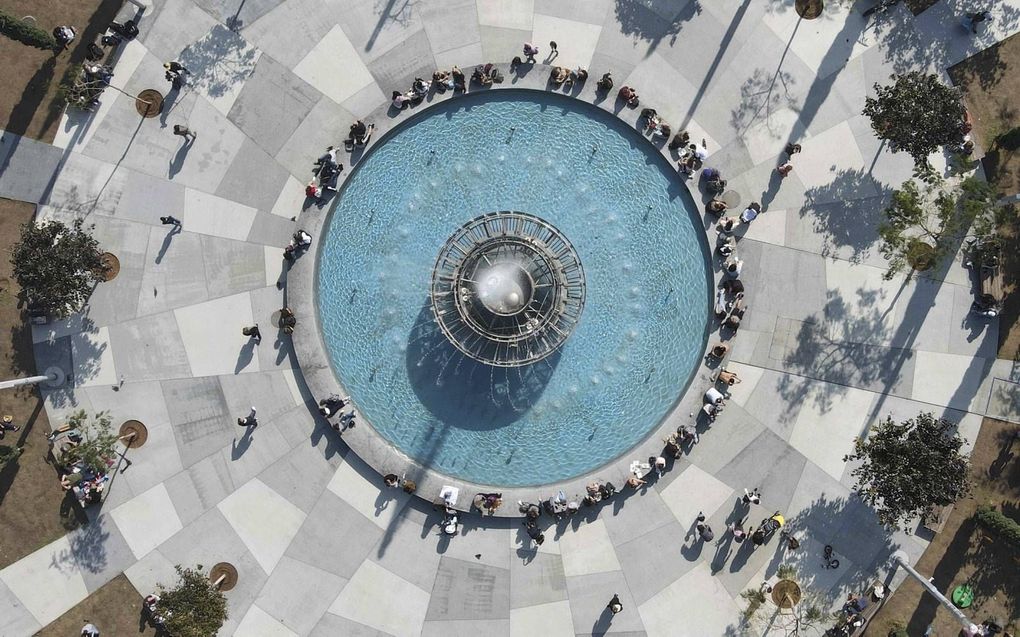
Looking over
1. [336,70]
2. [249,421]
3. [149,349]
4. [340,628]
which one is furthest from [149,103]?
[340,628]

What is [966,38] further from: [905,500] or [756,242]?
[905,500]

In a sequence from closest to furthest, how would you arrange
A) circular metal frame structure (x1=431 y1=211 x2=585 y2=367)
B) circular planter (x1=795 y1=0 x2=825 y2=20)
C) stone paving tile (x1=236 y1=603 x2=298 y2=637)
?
1. circular metal frame structure (x1=431 y1=211 x2=585 y2=367)
2. stone paving tile (x1=236 y1=603 x2=298 y2=637)
3. circular planter (x1=795 y1=0 x2=825 y2=20)

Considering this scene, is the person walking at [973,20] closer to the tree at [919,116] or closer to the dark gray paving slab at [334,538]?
the tree at [919,116]

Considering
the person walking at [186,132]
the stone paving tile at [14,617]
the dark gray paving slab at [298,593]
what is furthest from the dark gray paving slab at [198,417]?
the person walking at [186,132]

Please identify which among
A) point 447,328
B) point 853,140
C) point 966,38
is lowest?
point 447,328

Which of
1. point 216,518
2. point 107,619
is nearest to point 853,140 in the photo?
point 216,518


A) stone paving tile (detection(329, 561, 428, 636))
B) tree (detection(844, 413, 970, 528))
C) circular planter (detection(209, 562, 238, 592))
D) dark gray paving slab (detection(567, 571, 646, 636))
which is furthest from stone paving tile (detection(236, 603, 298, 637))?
tree (detection(844, 413, 970, 528))

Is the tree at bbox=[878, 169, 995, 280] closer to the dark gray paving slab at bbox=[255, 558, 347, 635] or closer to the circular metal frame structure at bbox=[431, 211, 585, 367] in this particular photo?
the circular metal frame structure at bbox=[431, 211, 585, 367]

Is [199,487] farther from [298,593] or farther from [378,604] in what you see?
[378,604]
